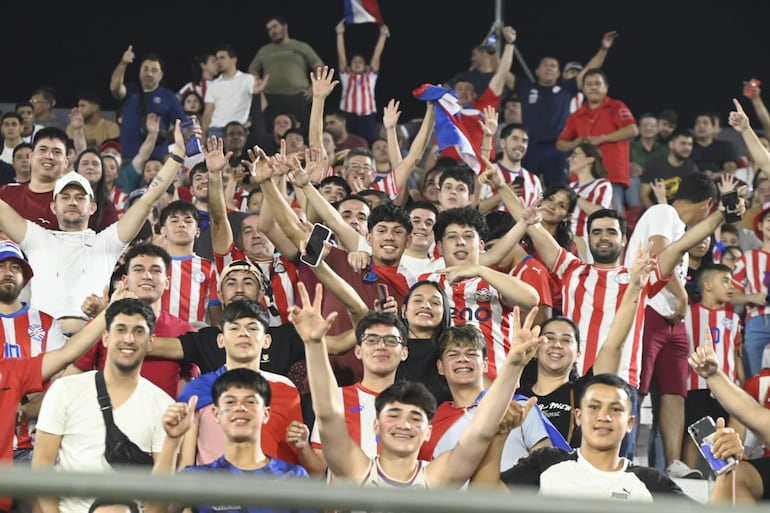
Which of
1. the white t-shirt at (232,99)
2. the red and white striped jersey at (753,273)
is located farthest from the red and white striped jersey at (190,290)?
the white t-shirt at (232,99)

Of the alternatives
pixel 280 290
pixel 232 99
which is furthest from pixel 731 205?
pixel 232 99

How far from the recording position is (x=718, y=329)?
7887 millimetres

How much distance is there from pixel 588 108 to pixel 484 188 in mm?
2109

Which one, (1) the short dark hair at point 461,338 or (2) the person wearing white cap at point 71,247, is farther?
(2) the person wearing white cap at point 71,247

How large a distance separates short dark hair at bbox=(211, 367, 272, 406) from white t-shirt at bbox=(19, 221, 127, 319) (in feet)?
5.55

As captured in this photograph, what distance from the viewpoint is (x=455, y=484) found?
188 inches

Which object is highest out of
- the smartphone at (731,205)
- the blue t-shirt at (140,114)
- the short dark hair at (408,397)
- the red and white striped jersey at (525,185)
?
the blue t-shirt at (140,114)

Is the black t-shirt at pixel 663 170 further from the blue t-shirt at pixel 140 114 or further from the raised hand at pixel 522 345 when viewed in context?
the raised hand at pixel 522 345

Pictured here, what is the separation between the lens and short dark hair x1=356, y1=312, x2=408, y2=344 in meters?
5.40

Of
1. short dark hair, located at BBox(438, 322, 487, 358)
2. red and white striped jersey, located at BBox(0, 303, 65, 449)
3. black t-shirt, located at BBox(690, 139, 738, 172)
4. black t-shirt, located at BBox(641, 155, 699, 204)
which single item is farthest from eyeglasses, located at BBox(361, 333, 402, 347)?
black t-shirt, located at BBox(690, 139, 738, 172)

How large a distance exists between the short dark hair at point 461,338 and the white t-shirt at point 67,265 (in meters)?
1.90

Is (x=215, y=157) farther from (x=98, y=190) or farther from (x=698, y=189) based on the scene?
(x=698, y=189)

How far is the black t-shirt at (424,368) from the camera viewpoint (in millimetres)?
5738

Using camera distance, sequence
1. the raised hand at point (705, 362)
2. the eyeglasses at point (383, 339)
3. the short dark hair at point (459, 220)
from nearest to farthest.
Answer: the raised hand at point (705, 362) → the eyeglasses at point (383, 339) → the short dark hair at point (459, 220)
